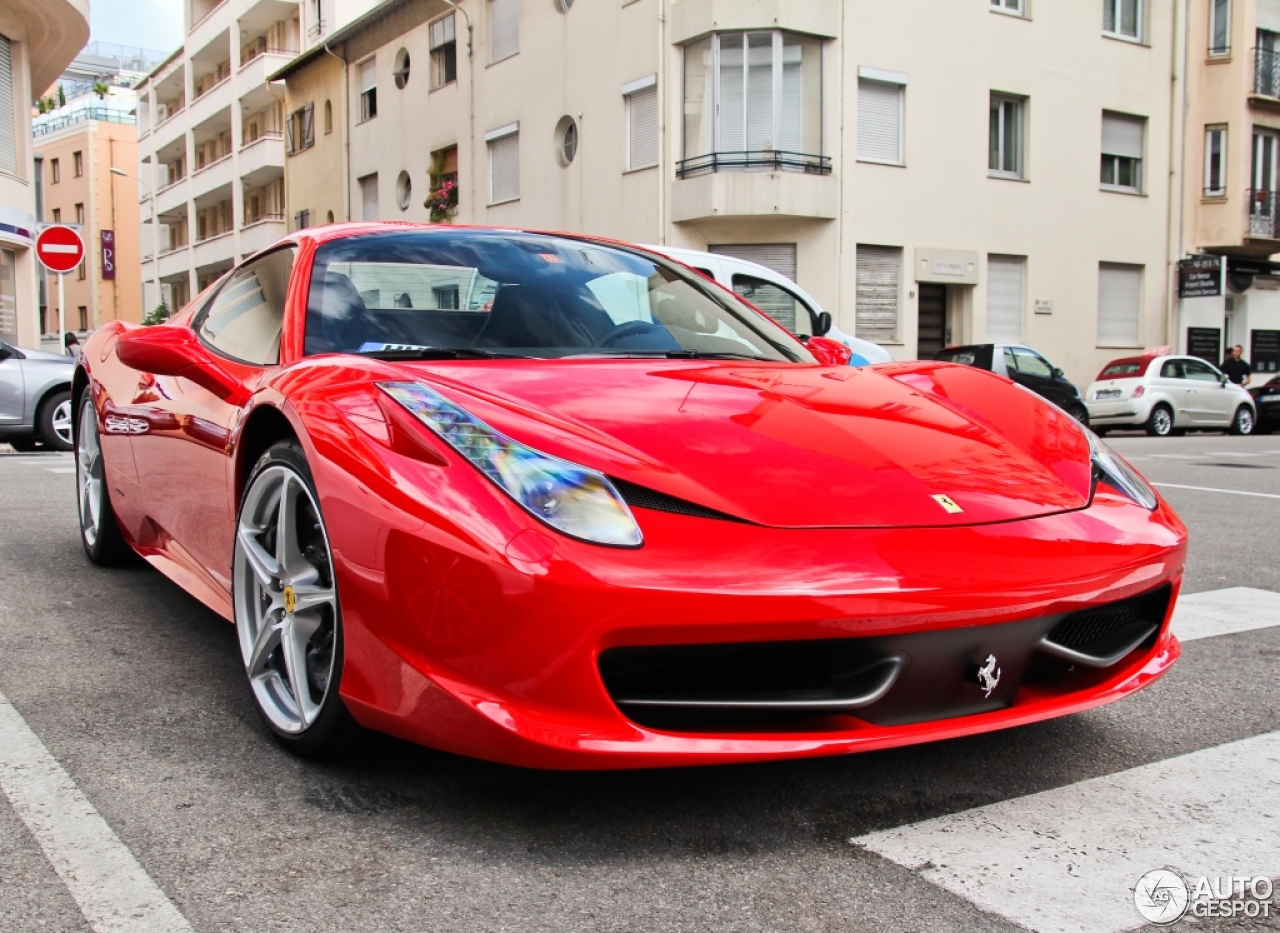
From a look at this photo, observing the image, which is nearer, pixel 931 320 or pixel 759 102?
pixel 759 102

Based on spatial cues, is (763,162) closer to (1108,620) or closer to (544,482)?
(1108,620)

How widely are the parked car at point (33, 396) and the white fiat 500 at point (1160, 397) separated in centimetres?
1463

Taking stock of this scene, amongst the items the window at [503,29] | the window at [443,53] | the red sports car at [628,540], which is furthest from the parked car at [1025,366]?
the red sports car at [628,540]

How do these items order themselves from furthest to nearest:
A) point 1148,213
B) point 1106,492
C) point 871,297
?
point 1148,213 → point 871,297 → point 1106,492

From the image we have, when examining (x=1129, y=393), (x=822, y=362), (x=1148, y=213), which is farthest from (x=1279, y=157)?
(x=822, y=362)

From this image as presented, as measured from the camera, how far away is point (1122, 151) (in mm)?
24562

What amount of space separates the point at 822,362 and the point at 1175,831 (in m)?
1.65

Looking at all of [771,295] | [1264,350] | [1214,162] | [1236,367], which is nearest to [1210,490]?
[771,295]

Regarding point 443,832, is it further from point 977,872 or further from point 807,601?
point 977,872

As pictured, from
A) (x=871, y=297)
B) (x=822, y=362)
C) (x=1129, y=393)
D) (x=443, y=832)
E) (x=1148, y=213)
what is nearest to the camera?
(x=443, y=832)

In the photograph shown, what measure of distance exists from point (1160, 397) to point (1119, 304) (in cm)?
597

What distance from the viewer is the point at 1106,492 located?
2.64m

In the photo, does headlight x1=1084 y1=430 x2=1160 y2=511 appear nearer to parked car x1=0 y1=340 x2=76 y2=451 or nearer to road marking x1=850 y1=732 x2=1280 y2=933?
road marking x1=850 y1=732 x2=1280 y2=933

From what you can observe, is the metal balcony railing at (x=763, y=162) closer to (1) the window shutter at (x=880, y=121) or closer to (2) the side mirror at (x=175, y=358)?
(1) the window shutter at (x=880, y=121)
